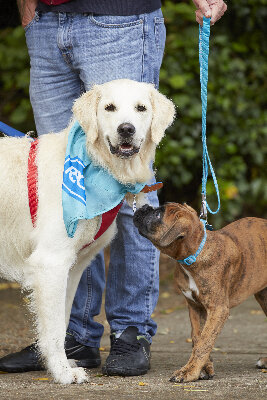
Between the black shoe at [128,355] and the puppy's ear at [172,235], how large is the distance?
2.42ft

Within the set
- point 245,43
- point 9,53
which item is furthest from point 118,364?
point 245,43

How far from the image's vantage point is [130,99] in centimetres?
402

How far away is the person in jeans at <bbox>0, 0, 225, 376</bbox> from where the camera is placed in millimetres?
4289

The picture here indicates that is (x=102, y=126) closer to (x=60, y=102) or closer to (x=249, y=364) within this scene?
(x=60, y=102)

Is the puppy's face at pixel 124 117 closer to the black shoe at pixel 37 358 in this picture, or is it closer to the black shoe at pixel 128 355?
the black shoe at pixel 128 355

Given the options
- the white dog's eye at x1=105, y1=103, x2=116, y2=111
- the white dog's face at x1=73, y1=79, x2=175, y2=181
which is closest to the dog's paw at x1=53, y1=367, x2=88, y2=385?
the white dog's face at x1=73, y1=79, x2=175, y2=181

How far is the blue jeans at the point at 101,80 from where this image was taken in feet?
14.1

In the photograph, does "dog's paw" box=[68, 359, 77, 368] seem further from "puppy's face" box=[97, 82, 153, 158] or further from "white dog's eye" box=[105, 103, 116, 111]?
"white dog's eye" box=[105, 103, 116, 111]

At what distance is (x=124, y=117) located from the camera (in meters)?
3.94

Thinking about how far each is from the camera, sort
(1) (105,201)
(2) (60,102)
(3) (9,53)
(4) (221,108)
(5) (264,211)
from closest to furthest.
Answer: (1) (105,201), (2) (60,102), (3) (9,53), (4) (221,108), (5) (264,211)

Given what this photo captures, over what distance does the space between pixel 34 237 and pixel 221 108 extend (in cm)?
446

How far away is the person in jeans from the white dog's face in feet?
0.91

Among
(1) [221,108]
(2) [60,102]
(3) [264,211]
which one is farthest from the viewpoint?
(3) [264,211]

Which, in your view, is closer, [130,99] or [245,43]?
[130,99]
